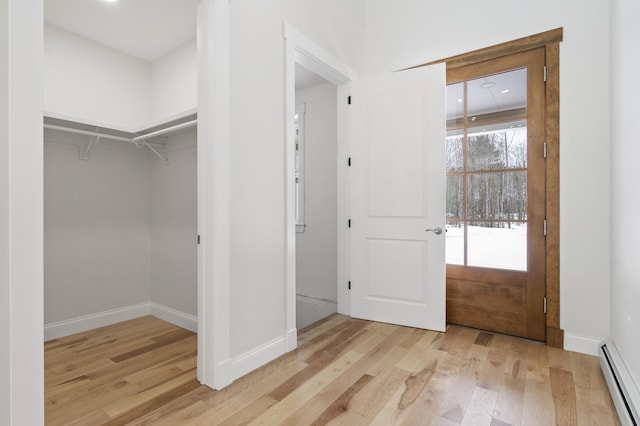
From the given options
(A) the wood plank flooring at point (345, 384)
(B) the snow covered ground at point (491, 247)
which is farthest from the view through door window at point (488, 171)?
(A) the wood plank flooring at point (345, 384)

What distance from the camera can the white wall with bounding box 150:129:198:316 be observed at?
298 cm

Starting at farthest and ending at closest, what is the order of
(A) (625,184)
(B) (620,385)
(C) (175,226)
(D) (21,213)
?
(C) (175,226)
(A) (625,184)
(B) (620,385)
(D) (21,213)

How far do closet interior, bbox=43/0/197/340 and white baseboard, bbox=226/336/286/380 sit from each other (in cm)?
97

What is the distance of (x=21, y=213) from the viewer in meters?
1.17

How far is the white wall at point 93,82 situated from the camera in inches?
111

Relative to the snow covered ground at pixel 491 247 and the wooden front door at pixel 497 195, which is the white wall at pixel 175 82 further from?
the snow covered ground at pixel 491 247

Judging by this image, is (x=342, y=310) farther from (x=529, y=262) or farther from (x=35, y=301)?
(x=35, y=301)

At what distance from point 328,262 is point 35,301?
9.50 ft

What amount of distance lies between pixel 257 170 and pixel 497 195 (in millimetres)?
1920

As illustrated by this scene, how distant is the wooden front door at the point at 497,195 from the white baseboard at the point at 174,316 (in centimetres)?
223

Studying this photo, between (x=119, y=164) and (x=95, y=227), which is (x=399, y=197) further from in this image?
(x=95, y=227)

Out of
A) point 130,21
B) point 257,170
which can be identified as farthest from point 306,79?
point 257,170

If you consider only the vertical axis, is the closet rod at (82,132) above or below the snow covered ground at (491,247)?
above

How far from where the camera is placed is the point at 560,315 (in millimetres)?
2441
